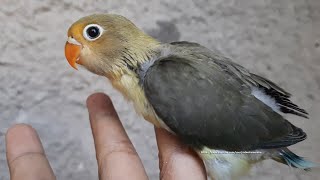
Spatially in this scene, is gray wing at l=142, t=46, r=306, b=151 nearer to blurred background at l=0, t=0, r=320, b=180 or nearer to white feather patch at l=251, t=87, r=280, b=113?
white feather patch at l=251, t=87, r=280, b=113

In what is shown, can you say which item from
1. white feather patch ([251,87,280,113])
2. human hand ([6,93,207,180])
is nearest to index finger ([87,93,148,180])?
human hand ([6,93,207,180])

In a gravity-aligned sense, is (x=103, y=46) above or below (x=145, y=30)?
above

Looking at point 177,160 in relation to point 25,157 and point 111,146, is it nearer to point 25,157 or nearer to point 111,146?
point 111,146

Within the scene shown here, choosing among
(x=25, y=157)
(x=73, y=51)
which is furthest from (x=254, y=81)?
(x=25, y=157)

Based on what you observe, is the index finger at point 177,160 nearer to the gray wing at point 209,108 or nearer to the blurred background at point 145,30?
the gray wing at point 209,108

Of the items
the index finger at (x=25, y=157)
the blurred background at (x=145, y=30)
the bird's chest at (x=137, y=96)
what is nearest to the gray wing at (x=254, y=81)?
the bird's chest at (x=137, y=96)

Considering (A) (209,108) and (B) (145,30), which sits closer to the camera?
(A) (209,108)

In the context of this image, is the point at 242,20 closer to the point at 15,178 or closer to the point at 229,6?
the point at 229,6
